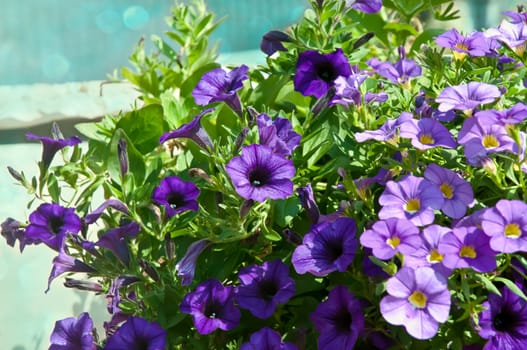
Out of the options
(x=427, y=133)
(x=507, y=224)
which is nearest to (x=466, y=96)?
(x=427, y=133)

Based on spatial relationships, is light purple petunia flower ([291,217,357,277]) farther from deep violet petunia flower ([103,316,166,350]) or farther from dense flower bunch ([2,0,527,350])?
deep violet petunia flower ([103,316,166,350])

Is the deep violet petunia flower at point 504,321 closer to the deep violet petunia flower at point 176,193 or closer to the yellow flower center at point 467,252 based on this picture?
the yellow flower center at point 467,252

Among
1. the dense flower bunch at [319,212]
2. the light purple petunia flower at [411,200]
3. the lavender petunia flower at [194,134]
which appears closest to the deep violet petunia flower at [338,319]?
the dense flower bunch at [319,212]

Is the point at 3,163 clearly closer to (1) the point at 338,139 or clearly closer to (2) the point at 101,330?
(2) the point at 101,330

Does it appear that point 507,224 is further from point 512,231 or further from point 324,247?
point 324,247

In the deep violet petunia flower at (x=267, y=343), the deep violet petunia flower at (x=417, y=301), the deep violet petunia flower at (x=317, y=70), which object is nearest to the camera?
the deep violet petunia flower at (x=417, y=301)

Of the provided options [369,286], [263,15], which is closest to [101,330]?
[369,286]
